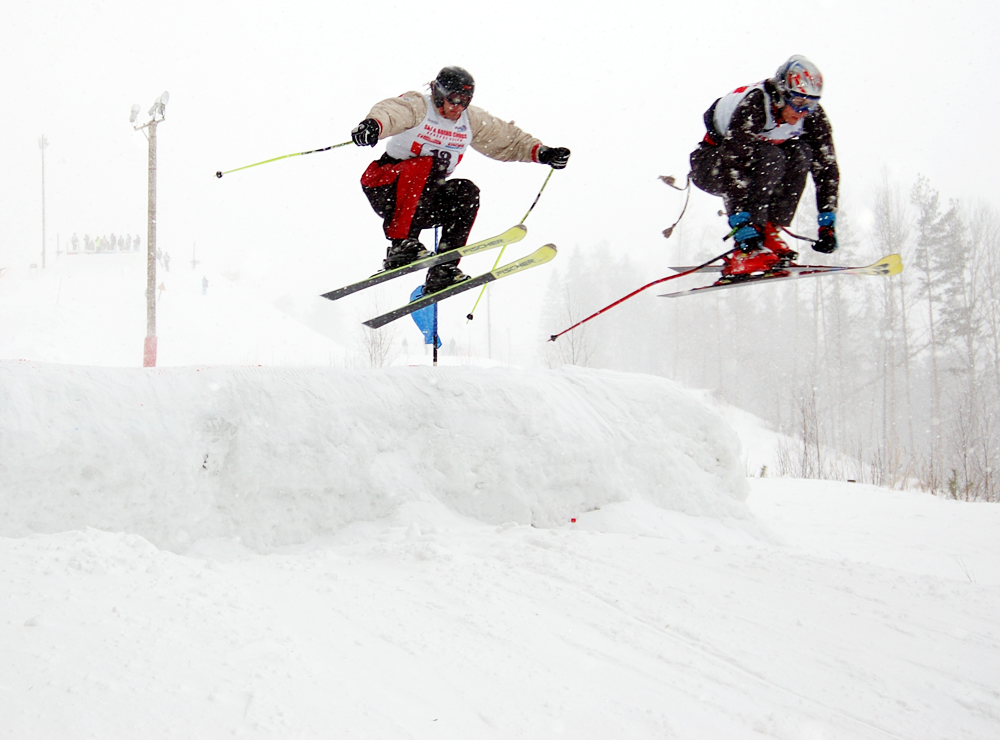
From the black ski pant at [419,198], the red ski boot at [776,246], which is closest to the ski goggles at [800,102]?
the red ski boot at [776,246]

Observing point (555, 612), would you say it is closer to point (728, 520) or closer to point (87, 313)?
point (728, 520)

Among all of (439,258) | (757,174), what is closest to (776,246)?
(757,174)

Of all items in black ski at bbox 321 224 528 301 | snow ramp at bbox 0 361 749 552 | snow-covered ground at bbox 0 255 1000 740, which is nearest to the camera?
snow-covered ground at bbox 0 255 1000 740

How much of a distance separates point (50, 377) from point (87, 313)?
26.8 meters

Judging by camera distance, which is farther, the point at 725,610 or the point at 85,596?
the point at 725,610

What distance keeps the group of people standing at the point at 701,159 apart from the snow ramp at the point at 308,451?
3.90 feet

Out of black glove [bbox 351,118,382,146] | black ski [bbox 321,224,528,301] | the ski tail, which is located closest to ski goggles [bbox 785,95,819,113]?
the ski tail

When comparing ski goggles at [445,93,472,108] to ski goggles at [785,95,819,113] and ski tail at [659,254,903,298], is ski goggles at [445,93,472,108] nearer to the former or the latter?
ski tail at [659,254,903,298]

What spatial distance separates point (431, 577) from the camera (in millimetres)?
2621

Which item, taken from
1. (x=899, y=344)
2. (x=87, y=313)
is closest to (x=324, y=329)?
(x=87, y=313)

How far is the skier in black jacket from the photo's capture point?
12.0 feet

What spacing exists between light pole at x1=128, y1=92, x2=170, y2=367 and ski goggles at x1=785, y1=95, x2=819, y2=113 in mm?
12154

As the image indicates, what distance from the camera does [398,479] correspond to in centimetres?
361

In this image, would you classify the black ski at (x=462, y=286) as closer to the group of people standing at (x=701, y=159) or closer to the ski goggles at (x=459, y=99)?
the group of people standing at (x=701, y=159)
